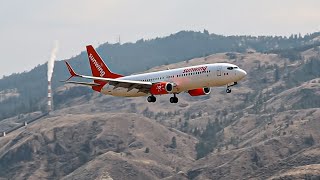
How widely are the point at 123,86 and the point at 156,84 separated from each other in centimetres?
672

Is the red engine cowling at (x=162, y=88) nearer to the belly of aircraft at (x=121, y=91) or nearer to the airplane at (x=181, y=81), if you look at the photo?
the airplane at (x=181, y=81)

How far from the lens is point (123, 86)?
152 metres

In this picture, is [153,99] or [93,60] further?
[93,60]

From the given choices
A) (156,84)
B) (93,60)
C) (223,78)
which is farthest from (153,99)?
(93,60)

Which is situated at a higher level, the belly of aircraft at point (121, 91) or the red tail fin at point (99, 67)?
the red tail fin at point (99, 67)

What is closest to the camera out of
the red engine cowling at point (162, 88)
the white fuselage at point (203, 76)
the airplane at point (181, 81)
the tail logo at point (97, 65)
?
the white fuselage at point (203, 76)

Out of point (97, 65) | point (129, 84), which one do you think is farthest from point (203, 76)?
point (97, 65)

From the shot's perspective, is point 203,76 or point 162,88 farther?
point 162,88

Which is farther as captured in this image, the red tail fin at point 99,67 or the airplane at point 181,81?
the red tail fin at point 99,67

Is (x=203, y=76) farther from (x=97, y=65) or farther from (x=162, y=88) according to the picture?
(x=97, y=65)

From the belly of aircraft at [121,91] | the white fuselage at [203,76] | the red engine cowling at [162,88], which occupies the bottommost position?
the belly of aircraft at [121,91]

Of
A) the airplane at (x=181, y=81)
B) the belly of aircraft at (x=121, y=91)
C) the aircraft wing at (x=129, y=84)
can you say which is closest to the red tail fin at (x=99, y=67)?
the belly of aircraft at (x=121, y=91)

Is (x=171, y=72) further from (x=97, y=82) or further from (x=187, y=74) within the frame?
(x=97, y=82)

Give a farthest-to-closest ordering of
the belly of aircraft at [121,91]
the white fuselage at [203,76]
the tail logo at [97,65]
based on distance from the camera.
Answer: the tail logo at [97,65] → the belly of aircraft at [121,91] → the white fuselage at [203,76]
